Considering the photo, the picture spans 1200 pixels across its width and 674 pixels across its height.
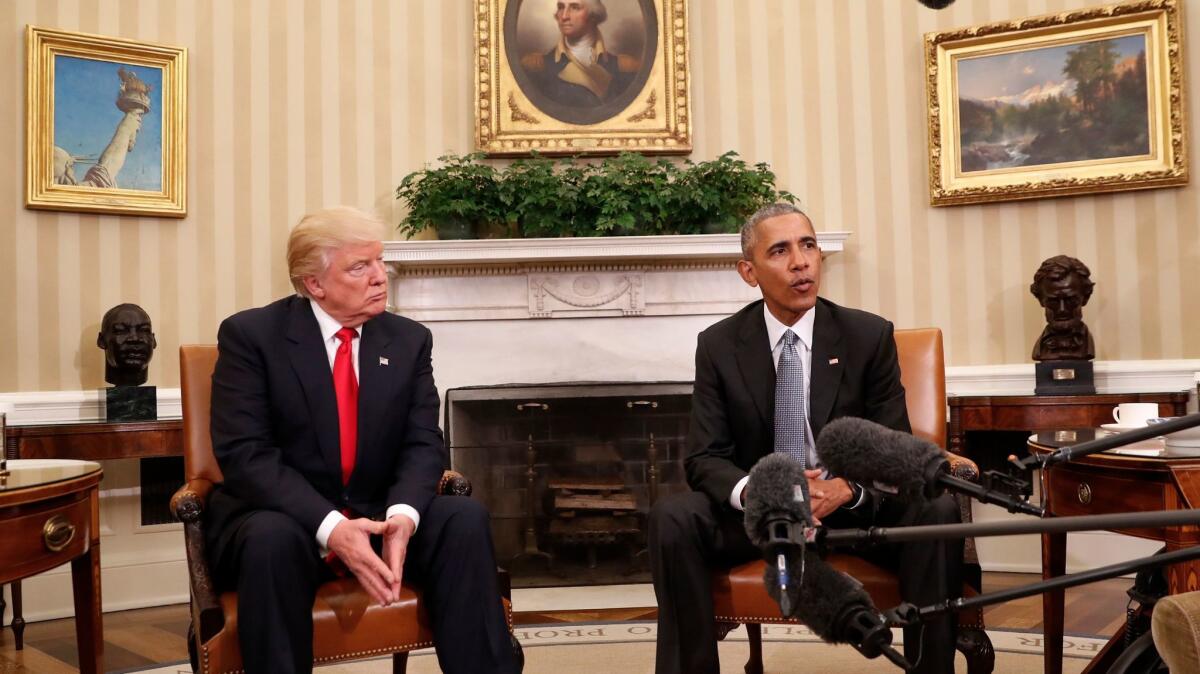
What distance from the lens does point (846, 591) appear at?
96 centimetres

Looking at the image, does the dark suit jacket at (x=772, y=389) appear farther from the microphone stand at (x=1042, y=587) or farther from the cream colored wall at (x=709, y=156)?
the cream colored wall at (x=709, y=156)

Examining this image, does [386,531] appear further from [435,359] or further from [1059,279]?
[1059,279]

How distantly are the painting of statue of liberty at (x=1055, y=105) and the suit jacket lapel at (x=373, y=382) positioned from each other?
144 inches

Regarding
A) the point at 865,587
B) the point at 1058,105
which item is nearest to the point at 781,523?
the point at 865,587

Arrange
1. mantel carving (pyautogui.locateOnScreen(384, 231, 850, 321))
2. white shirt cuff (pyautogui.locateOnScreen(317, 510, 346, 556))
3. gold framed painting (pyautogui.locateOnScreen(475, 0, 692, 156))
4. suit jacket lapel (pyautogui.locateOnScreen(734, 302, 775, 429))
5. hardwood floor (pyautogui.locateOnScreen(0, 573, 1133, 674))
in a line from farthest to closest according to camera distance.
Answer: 1. gold framed painting (pyautogui.locateOnScreen(475, 0, 692, 156))
2. mantel carving (pyautogui.locateOnScreen(384, 231, 850, 321))
3. hardwood floor (pyautogui.locateOnScreen(0, 573, 1133, 674))
4. suit jacket lapel (pyautogui.locateOnScreen(734, 302, 775, 429))
5. white shirt cuff (pyautogui.locateOnScreen(317, 510, 346, 556))

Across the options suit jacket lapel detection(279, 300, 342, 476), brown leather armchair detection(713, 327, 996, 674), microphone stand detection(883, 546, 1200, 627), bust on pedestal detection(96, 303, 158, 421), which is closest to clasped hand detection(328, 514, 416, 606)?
suit jacket lapel detection(279, 300, 342, 476)

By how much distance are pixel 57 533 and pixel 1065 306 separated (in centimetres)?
430

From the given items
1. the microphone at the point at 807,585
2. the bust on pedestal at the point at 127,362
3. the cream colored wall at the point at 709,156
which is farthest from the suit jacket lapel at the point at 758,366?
the bust on pedestal at the point at 127,362

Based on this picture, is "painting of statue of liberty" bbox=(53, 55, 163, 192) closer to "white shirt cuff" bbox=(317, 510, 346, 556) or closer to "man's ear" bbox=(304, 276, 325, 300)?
"man's ear" bbox=(304, 276, 325, 300)

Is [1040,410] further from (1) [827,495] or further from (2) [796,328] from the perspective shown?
(1) [827,495]

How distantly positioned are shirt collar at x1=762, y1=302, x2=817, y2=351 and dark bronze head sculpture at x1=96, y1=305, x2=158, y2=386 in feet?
10.2

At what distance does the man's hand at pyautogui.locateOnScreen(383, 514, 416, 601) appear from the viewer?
2305 millimetres

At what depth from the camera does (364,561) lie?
2.29 m

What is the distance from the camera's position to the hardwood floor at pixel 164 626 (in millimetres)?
3779
